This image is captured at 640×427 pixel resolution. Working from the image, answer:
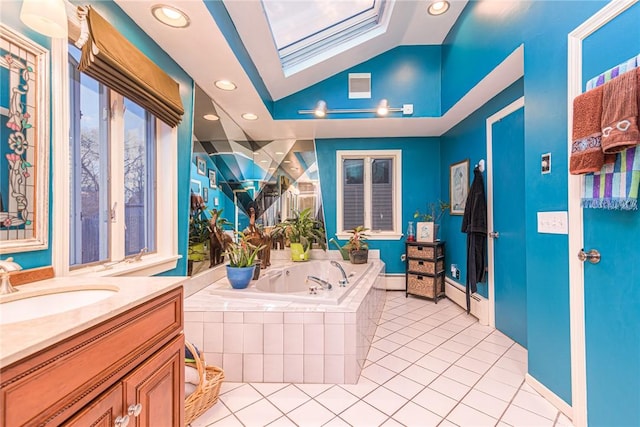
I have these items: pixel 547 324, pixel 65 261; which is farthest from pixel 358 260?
pixel 65 261

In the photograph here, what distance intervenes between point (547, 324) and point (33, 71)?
8.97ft

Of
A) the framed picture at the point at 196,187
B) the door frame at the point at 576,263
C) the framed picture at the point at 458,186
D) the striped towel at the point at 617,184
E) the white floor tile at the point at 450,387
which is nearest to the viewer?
the striped towel at the point at 617,184

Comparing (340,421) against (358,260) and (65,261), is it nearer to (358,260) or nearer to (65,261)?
(65,261)

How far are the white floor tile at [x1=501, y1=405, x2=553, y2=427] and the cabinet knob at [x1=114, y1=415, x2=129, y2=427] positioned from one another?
175cm

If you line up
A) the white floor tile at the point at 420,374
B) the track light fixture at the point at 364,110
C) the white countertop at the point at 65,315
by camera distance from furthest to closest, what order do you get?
the track light fixture at the point at 364,110 < the white floor tile at the point at 420,374 < the white countertop at the point at 65,315

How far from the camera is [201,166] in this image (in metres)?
2.33

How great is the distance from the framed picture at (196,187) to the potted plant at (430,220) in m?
2.61

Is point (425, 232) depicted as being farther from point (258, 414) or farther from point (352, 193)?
point (258, 414)

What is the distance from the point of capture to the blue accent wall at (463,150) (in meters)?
2.49

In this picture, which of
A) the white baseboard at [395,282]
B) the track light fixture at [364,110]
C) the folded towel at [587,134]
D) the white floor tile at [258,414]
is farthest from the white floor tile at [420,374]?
the track light fixture at [364,110]

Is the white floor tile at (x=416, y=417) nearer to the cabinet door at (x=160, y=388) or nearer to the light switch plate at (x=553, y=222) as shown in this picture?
the cabinet door at (x=160, y=388)

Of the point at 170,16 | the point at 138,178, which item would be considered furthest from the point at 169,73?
the point at 138,178

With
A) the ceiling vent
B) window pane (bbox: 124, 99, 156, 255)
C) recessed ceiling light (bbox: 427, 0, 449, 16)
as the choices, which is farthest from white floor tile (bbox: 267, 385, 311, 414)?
recessed ceiling light (bbox: 427, 0, 449, 16)

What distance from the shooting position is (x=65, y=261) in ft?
3.75
